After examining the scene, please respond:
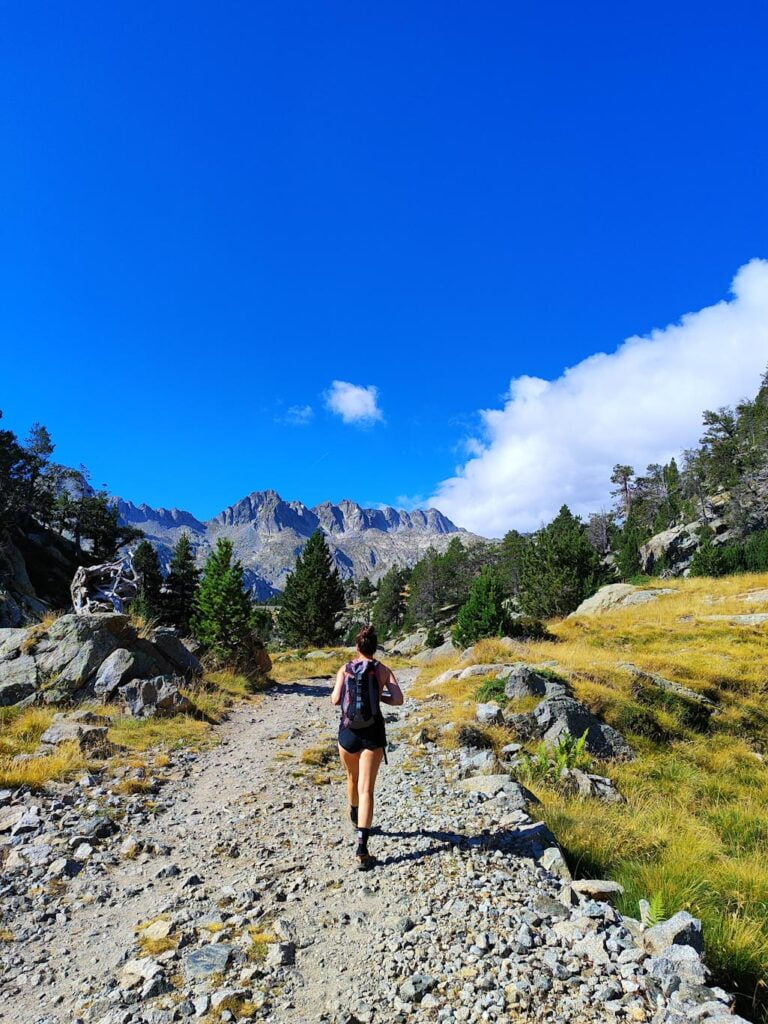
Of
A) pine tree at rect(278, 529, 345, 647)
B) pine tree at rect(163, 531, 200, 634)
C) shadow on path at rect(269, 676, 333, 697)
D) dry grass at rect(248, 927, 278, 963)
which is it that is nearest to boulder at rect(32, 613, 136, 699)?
shadow on path at rect(269, 676, 333, 697)

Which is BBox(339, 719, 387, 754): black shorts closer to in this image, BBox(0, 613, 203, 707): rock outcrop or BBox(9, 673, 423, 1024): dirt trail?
BBox(9, 673, 423, 1024): dirt trail

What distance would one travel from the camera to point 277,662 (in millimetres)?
33406

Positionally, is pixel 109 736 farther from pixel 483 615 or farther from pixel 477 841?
pixel 483 615

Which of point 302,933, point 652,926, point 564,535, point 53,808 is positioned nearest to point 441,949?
point 302,933

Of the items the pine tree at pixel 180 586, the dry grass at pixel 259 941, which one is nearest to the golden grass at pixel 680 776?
the dry grass at pixel 259 941

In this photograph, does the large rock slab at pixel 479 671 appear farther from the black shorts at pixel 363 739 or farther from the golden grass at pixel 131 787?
the golden grass at pixel 131 787

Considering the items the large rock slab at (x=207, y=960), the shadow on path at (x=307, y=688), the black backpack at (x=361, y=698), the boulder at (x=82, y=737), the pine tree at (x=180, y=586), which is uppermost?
the pine tree at (x=180, y=586)

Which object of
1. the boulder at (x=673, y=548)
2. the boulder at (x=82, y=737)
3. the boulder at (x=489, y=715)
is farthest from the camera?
the boulder at (x=673, y=548)

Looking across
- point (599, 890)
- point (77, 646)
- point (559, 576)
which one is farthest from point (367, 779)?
point (559, 576)

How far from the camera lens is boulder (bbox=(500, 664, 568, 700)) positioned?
1446cm

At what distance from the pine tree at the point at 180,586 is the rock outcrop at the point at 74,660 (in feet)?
127

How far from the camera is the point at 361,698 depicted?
6.98 m

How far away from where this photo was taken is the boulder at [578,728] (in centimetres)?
1238

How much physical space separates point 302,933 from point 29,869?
3.90 metres
